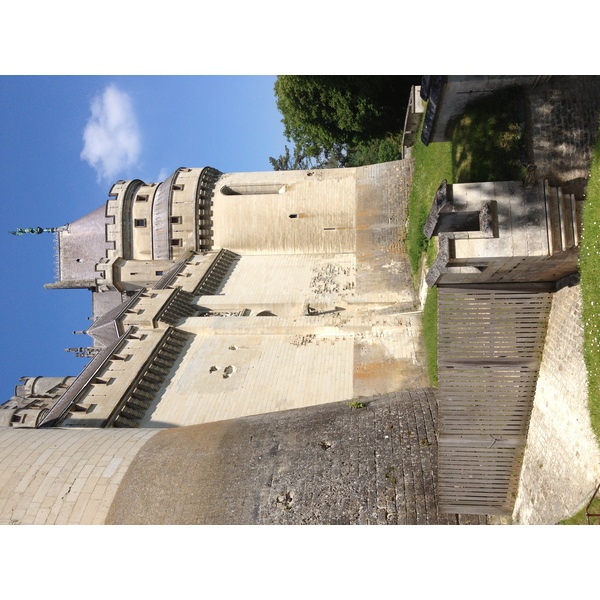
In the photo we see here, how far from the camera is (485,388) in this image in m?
8.81

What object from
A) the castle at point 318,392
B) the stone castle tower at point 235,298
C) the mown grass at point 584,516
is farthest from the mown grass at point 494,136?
the stone castle tower at point 235,298

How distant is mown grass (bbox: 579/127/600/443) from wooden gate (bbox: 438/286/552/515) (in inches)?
43.0

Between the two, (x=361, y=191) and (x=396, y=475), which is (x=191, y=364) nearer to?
(x=396, y=475)

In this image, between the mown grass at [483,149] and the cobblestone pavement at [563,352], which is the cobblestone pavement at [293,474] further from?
the mown grass at [483,149]

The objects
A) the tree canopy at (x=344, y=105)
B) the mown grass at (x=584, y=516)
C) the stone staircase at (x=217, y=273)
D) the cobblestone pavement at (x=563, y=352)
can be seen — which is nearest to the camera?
the mown grass at (x=584, y=516)

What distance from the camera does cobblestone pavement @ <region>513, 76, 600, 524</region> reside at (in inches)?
294

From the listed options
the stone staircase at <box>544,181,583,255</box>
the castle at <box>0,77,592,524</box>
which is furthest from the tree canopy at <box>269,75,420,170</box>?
the stone staircase at <box>544,181,583,255</box>

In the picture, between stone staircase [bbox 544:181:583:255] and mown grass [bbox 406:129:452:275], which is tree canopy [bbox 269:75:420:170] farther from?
stone staircase [bbox 544:181:583:255]

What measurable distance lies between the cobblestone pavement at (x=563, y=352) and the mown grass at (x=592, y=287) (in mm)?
214

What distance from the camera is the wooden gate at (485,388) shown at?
331 inches

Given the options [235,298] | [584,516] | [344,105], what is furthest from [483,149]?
[344,105]

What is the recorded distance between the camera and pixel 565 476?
7.64 meters

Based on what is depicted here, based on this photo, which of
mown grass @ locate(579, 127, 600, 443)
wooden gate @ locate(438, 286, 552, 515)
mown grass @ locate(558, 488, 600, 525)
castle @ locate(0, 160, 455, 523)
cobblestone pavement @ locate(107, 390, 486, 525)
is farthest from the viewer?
wooden gate @ locate(438, 286, 552, 515)

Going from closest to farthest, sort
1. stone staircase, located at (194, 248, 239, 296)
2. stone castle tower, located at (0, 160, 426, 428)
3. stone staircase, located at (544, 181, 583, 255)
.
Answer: stone staircase, located at (544, 181, 583, 255), stone castle tower, located at (0, 160, 426, 428), stone staircase, located at (194, 248, 239, 296)
